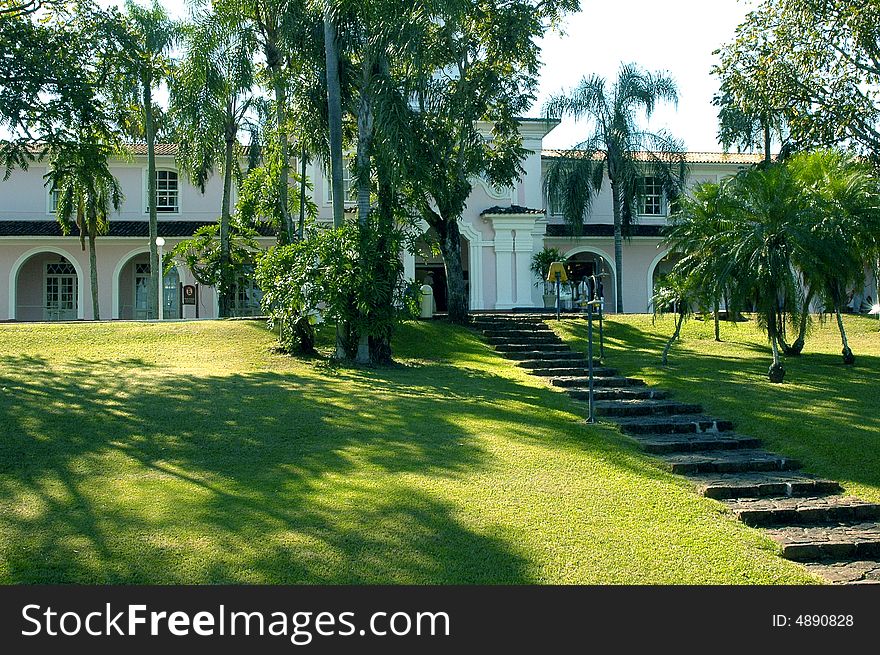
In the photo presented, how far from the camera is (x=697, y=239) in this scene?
54.5ft

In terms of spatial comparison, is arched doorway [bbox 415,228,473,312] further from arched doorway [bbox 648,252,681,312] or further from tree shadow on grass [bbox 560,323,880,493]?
tree shadow on grass [bbox 560,323,880,493]

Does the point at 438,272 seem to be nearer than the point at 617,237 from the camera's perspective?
No

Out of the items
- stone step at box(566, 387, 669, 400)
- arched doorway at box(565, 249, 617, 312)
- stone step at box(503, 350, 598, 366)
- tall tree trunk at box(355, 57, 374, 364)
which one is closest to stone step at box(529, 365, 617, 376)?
stone step at box(503, 350, 598, 366)

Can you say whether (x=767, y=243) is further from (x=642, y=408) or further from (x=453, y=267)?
(x=453, y=267)

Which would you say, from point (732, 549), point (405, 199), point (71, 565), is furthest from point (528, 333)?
point (71, 565)

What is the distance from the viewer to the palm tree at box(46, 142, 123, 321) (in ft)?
49.6

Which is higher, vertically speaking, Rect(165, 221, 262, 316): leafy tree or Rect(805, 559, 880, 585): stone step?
Rect(165, 221, 262, 316): leafy tree

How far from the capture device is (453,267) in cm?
2120

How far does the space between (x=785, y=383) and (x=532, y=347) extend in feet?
17.6

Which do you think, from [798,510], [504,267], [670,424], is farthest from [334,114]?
[504,267]

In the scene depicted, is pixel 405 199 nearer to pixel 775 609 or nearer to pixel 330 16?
pixel 330 16

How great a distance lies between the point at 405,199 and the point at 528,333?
4.47m

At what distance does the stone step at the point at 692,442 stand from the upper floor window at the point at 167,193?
2378 cm

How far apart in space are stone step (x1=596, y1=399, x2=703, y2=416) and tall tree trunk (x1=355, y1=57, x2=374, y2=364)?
15.7ft
